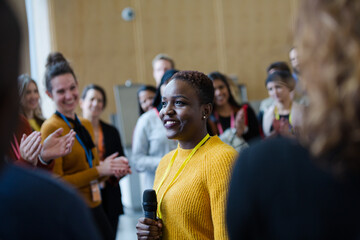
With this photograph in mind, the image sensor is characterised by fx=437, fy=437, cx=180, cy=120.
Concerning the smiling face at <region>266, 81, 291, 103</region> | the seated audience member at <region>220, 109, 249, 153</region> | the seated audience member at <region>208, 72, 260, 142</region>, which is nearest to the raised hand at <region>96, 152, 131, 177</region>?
the seated audience member at <region>220, 109, 249, 153</region>

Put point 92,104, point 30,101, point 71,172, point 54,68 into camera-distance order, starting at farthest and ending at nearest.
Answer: point 92,104 → point 30,101 → point 54,68 → point 71,172

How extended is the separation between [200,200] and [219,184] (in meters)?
0.11

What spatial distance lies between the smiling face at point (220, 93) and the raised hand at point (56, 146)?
1.67 metres

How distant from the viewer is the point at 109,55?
8.91 m

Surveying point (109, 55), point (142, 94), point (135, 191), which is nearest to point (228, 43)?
point (109, 55)

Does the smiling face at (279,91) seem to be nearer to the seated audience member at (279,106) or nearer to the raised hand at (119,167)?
the seated audience member at (279,106)

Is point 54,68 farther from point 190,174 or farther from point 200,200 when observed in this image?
point 200,200

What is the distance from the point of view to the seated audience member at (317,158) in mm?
812

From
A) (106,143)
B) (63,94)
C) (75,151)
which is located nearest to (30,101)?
(63,94)

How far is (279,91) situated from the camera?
13.3 feet

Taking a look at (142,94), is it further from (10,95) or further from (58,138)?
(10,95)

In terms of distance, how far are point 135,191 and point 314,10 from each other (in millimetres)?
6557

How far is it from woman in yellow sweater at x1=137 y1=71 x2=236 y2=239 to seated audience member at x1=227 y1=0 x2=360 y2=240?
894 millimetres

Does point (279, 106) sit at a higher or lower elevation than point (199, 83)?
lower
